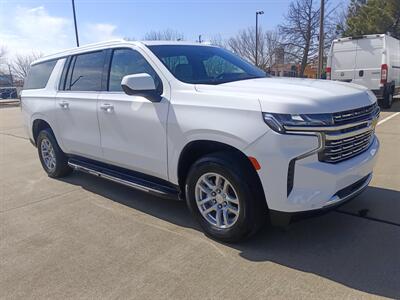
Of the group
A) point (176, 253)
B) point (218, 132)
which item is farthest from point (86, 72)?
point (176, 253)

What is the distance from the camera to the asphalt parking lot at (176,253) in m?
2.79

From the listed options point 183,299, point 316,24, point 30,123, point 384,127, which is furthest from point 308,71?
point 183,299

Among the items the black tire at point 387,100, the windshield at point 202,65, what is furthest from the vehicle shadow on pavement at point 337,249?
the black tire at point 387,100

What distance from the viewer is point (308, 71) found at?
36438 mm

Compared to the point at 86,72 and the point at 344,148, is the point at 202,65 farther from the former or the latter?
the point at 344,148

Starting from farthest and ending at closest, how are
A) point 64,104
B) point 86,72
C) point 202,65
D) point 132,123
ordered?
1. point 64,104
2. point 86,72
3. point 202,65
4. point 132,123

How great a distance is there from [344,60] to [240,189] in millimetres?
12073

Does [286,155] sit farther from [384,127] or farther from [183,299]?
[384,127]

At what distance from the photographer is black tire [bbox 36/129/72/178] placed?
5.62 meters

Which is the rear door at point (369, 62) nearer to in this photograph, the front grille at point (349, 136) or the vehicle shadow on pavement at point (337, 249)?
the vehicle shadow on pavement at point (337, 249)

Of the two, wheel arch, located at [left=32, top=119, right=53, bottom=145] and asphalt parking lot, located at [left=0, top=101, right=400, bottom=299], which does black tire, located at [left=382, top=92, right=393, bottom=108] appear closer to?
asphalt parking lot, located at [left=0, top=101, right=400, bottom=299]

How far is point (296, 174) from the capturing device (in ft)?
9.43

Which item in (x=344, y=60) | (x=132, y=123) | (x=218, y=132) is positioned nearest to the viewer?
(x=218, y=132)

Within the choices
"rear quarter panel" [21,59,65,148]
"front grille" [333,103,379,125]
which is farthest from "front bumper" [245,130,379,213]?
"rear quarter panel" [21,59,65,148]
